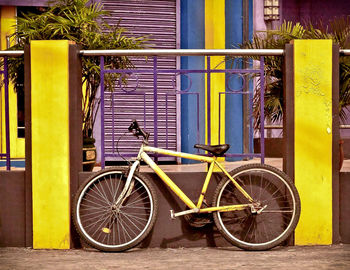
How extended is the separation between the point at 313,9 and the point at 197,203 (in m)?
8.76

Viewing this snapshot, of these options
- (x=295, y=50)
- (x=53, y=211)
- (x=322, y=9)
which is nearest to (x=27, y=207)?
(x=53, y=211)

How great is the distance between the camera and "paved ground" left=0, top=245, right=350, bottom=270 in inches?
211

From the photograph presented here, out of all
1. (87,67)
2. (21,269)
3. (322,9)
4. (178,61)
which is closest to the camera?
(21,269)

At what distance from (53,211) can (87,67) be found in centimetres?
203

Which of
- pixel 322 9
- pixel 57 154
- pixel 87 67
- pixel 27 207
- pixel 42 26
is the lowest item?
pixel 27 207

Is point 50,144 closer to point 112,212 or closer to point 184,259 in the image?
point 112,212

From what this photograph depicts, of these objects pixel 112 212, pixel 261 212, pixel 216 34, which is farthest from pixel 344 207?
pixel 216 34

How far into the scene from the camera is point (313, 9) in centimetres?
1371

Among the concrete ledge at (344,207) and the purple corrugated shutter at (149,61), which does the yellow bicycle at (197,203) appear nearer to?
the concrete ledge at (344,207)

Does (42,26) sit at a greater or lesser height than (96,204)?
greater

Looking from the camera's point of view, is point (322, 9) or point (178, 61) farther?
point (322, 9)

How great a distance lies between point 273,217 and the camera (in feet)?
20.5

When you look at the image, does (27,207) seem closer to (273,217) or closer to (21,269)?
(21,269)

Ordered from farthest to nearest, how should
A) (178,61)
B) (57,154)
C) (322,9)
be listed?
(322,9), (178,61), (57,154)
